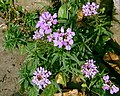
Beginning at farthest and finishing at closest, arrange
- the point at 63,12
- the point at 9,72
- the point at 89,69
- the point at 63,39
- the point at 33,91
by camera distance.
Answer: the point at 9,72 < the point at 63,12 < the point at 33,91 < the point at 89,69 < the point at 63,39

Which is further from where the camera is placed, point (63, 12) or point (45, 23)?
point (63, 12)

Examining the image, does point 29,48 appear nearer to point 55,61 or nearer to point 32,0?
point 55,61

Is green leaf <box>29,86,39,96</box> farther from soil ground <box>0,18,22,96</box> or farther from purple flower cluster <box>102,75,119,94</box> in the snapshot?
purple flower cluster <box>102,75,119,94</box>

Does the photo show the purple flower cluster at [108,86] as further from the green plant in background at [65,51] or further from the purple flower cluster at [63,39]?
the purple flower cluster at [63,39]

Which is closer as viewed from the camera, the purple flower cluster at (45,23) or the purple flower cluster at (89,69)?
the purple flower cluster at (45,23)

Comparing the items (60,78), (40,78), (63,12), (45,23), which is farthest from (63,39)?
(63,12)

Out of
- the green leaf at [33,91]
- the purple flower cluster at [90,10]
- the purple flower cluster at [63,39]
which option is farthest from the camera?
the green leaf at [33,91]

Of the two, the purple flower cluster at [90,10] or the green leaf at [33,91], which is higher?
the purple flower cluster at [90,10]

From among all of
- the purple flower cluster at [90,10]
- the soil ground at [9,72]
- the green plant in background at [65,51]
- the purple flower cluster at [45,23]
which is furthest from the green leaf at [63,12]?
the soil ground at [9,72]

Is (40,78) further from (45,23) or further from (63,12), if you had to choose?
(63,12)
